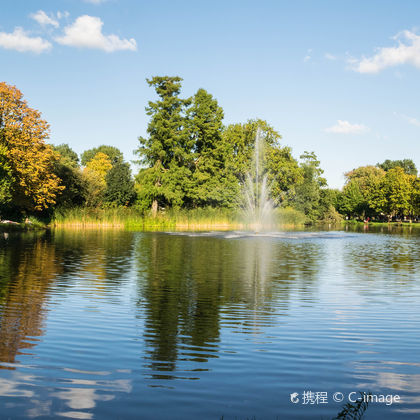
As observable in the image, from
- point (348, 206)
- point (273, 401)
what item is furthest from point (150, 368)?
point (348, 206)

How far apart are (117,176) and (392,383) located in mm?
62658

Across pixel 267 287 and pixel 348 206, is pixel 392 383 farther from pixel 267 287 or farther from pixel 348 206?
pixel 348 206

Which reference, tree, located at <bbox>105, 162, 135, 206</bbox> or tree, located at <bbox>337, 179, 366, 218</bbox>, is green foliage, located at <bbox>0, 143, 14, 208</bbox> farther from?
→ tree, located at <bbox>337, 179, 366, 218</bbox>

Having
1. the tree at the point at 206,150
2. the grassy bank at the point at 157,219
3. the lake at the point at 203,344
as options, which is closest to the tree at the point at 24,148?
the grassy bank at the point at 157,219

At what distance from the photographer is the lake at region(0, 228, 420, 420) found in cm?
595

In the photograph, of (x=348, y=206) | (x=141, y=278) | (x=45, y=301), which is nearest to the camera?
(x=45, y=301)

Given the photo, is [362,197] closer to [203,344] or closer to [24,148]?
[24,148]

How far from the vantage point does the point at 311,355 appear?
26.4 ft

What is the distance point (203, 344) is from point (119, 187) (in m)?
59.2

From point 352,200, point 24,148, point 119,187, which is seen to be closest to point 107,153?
point 352,200

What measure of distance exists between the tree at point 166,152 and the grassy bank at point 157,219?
453 centimetres

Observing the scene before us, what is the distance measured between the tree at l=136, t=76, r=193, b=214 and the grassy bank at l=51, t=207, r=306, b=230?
453cm

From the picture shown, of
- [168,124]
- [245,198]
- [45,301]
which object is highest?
[168,124]

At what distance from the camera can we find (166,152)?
238 ft
